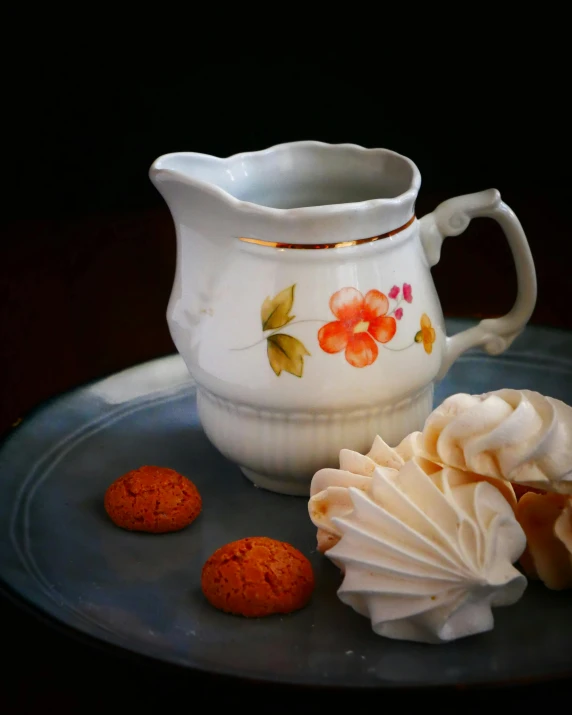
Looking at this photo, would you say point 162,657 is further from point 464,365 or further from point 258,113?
point 258,113

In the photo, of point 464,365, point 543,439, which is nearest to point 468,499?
point 543,439

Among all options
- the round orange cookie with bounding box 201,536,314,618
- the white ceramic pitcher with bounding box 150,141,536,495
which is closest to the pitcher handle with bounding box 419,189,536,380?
the white ceramic pitcher with bounding box 150,141,536,495

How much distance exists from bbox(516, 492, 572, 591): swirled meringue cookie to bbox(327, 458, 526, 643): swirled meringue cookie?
3 centimetres

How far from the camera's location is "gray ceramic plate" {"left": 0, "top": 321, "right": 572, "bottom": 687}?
2.05ft

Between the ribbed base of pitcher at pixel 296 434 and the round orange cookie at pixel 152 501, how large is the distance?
0.15 feet

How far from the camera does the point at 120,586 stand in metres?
0.71

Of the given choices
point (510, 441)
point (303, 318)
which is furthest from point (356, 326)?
point (510, 441)

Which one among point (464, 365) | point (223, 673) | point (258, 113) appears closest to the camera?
point (223, 673)

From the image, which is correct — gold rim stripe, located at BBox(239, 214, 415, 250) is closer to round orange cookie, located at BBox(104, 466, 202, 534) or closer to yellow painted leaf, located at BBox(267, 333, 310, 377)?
yellow painted leaf, located at BBox(267, 333, 310, 377)

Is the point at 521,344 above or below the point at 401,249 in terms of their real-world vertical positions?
below

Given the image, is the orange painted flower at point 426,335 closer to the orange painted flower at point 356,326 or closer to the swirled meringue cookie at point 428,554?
the orange painted flower at point 356,326

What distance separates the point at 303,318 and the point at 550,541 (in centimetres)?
20

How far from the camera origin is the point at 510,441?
668 millimetres

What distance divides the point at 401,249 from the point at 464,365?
23cm
